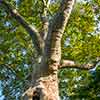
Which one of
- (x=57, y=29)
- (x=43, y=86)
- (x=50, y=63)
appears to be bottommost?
(x=43, y=86)

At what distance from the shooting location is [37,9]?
16547mm

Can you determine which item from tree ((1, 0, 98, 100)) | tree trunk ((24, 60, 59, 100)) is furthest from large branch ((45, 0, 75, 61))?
tree trunk ((24, 60, 59, 100))

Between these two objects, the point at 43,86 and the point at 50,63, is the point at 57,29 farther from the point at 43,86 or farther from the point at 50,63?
the point at 43,86

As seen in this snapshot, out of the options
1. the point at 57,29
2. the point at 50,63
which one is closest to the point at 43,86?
the point at 50,63

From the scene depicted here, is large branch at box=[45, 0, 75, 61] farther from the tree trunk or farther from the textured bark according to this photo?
the tree trunk

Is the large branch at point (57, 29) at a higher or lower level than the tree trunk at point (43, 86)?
higher

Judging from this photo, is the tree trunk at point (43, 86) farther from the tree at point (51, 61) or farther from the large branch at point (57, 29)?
the large branch at point (57, 29)

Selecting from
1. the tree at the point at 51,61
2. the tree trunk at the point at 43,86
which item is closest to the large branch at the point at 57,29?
the tree at the point at 51,61

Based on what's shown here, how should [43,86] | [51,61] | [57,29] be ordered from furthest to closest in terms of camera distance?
[51,61] < [43,86] < [57,29]

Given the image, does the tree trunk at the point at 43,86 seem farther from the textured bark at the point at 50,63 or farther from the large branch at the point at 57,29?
the large branch at the point at 57,29

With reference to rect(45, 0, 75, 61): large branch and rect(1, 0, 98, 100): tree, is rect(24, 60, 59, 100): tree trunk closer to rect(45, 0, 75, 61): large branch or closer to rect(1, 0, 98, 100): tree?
rect(1, 0, 98, 100): tree

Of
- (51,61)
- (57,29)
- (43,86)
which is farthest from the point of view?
(51,61)

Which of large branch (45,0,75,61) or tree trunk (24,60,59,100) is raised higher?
large branch (45,0,75,61)

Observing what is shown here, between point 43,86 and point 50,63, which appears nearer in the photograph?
point 43,86
